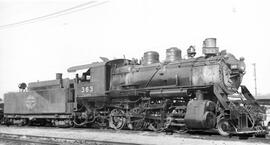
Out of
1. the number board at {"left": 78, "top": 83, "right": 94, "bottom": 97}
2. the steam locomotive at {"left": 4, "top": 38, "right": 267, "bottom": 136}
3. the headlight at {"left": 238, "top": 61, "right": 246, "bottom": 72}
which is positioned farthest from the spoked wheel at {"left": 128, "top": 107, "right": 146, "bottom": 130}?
the headlight at {"left": 238, "top": 61, "right": 246, "bottom": 72}

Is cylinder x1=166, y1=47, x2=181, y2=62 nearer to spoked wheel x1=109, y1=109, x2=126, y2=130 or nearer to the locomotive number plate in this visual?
spoked wheel x1=109, y1=109, x2=126, y2=130

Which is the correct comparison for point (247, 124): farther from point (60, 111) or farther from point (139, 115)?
point (60, 111)

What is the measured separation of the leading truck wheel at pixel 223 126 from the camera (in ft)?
40.8

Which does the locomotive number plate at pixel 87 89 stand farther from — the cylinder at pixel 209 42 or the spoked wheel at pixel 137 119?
the cylinder at pixel 209 42

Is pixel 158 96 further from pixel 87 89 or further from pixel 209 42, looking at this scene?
pixel 87 89

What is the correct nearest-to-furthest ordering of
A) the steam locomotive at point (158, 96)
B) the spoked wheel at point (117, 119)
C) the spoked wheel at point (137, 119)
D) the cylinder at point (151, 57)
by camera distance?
1. the steam locomotive at point (158, 96)
2. the spoked wheel at point (137, 119)
3. the spoked wheel at point (117, 119)
4. the cylinder at point (151, 57)

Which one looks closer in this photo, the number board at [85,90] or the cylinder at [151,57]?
the cylinder at [151,57]

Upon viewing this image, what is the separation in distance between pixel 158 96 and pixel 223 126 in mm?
3186

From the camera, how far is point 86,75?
18.6 meters

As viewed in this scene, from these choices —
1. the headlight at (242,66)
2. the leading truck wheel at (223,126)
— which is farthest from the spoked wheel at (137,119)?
the headlight at (242,66)

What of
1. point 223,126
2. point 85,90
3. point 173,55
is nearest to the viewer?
point 223,126

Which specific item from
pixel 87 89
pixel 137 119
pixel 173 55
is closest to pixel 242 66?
pixel 173 55

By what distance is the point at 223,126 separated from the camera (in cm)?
1255

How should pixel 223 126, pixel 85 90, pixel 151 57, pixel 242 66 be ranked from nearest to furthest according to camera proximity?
pixel 223 126, pixel 242 66, pixel 151 57, pixel 85 90
